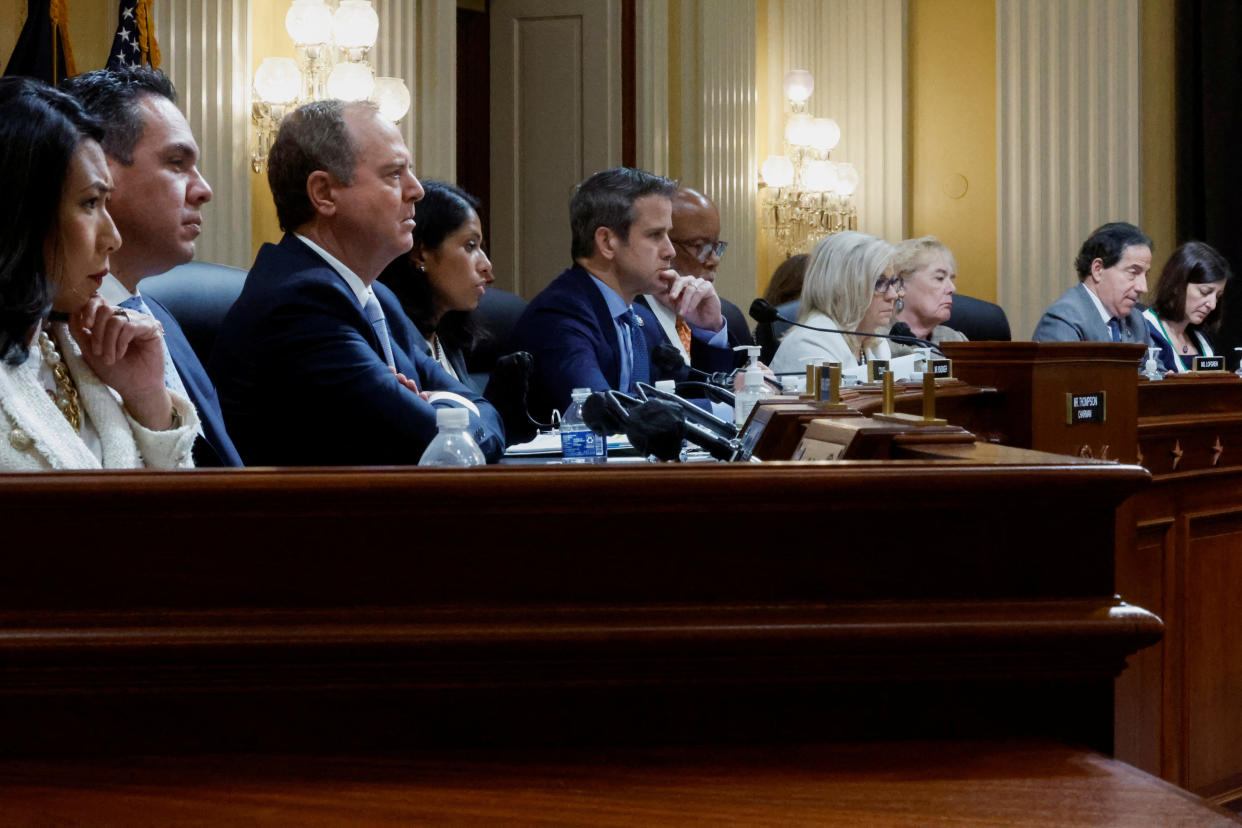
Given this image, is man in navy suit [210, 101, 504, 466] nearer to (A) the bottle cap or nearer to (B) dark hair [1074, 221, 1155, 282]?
(A) the bottle cap

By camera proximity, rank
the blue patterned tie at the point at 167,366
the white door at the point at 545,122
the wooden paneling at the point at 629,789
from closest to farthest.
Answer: the wooden paneling at the point at 629,789, the blue patterned tie at the point at 167,366, the white door at the point at 545,122

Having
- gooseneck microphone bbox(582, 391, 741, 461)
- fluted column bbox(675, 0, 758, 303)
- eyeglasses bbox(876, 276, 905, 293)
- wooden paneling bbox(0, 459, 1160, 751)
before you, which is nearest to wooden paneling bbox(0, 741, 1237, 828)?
wooden paneling bbox(0, 459, 1160, 751)

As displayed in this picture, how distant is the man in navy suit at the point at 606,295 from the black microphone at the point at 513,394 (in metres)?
0.39

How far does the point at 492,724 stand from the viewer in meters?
1.01

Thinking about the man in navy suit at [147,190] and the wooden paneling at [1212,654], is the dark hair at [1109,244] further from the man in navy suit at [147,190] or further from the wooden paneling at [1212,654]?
the man in navy suit at [147,190]

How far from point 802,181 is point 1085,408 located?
5300 millimetres

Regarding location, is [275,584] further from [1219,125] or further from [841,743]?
[1219,125]

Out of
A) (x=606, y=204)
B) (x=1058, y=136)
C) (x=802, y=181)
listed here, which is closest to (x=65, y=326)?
(x=606, y=204)

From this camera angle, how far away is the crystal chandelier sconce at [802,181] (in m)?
8.03

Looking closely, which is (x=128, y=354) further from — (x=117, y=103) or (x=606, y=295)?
(x=606, y=295)

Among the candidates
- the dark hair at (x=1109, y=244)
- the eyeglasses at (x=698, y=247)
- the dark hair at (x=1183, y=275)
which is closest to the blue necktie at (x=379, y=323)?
the eyeglasses at (x=698, y=247)

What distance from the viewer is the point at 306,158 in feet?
8.49

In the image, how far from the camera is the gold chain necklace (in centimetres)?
171

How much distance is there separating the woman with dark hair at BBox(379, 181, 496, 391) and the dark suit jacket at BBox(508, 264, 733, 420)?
0.22 m
